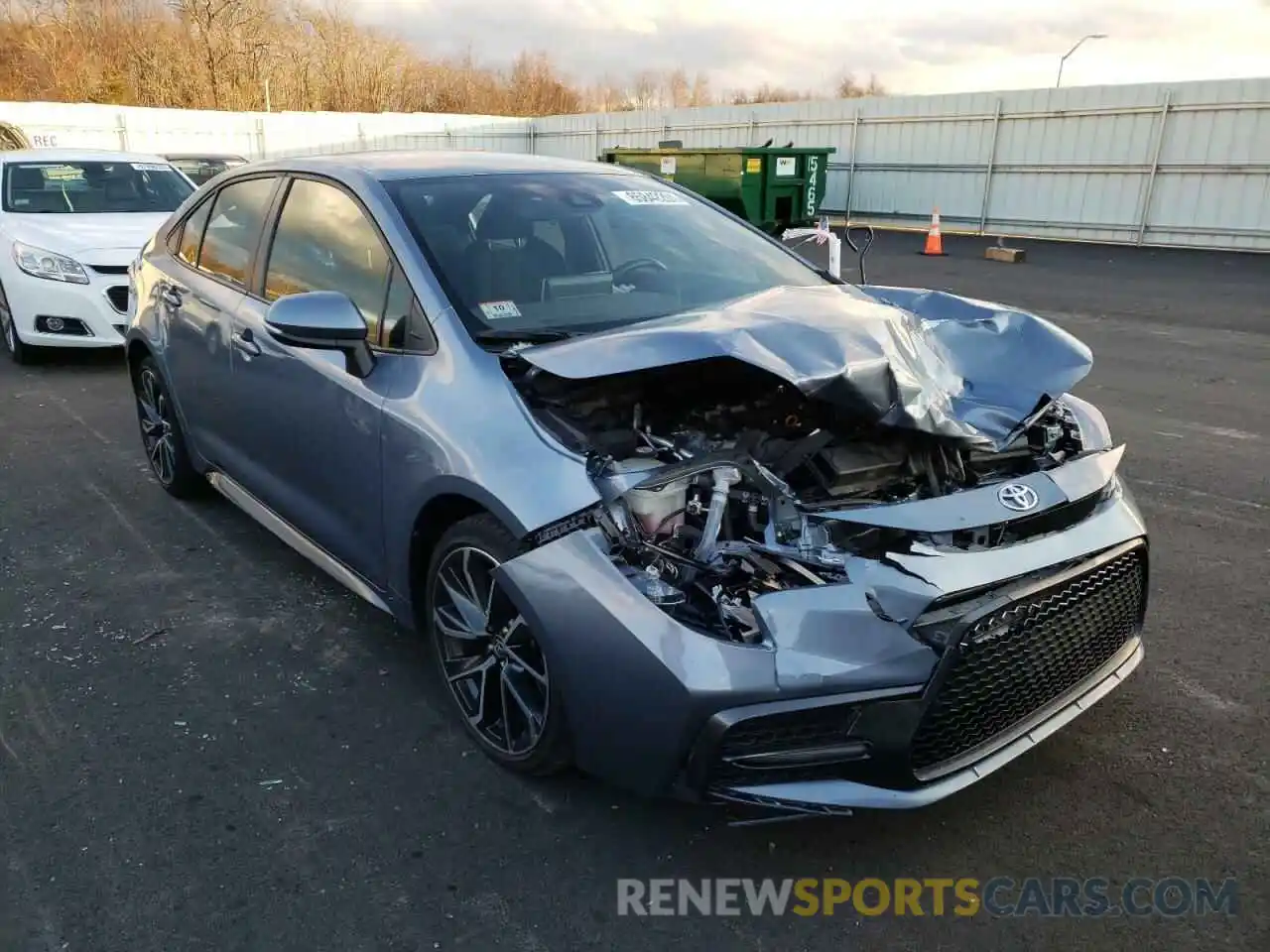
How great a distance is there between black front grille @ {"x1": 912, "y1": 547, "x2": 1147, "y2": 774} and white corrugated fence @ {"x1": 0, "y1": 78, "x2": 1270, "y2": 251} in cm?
1572

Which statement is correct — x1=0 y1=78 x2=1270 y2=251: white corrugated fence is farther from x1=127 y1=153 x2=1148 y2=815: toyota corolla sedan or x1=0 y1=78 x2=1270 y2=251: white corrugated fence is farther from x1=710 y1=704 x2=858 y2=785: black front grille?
x1=710 y1=704 x2=858 y2=785: black front grille

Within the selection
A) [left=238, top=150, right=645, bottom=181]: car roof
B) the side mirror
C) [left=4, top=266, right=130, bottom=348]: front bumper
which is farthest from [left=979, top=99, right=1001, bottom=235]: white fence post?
the side mirror

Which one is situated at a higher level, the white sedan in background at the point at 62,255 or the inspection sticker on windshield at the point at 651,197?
the inspection sticker on windshield at the point at 651,197

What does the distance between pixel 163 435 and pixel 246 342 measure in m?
1.53

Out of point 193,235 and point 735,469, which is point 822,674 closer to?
Result: point 735,469

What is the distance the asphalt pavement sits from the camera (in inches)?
90.1

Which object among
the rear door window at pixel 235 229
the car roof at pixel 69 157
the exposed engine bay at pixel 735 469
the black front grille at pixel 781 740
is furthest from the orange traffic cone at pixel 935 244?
the black front grille at pixel 781 740

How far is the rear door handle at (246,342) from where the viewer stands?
3.73m

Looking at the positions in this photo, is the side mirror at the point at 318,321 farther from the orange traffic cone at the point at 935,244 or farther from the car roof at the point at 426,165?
→ the orange traffic cone at the point at 935,244

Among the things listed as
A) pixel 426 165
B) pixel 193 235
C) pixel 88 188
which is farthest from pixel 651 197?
pixel 88 188

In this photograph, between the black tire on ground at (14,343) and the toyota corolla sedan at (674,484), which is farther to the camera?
the black tire on ground at (14,343)

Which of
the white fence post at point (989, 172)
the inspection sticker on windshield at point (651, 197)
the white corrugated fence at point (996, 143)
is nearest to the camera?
the inspection sticker on windshield at point (651, 197)

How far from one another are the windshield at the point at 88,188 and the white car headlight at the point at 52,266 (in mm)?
902

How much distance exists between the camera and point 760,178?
1686 centimetres
